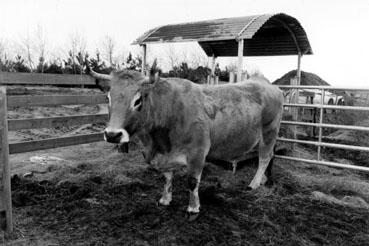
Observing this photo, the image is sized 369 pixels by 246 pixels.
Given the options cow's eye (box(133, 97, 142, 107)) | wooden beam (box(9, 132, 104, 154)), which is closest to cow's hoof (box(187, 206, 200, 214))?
cow's eye (box(133, 97, 142, 107))

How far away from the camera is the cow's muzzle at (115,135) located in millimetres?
3863

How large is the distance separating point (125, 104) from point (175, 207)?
1688 mm

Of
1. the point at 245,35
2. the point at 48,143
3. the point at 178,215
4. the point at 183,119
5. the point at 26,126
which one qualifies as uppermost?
the point at 245,35

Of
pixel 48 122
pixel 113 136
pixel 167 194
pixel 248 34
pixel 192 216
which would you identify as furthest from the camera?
pixel 248 34

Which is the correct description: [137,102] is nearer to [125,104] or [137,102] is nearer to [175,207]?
[125,104]

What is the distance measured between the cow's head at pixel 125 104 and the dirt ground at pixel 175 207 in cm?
114

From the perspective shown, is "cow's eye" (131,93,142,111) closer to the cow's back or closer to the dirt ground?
the cow's back

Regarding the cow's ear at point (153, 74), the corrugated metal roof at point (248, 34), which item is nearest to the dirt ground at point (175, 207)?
the cow's ear at point (153, 74)

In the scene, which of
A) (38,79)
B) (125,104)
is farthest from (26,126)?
(125,104)

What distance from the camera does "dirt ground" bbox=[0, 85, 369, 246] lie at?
4031mm

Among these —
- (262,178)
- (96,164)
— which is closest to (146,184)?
(96,164)

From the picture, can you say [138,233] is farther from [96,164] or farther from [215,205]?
[96,164]

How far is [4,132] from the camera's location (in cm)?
389

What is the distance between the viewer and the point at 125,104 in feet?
13.2
